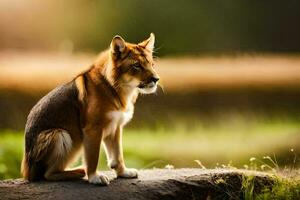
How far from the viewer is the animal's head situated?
572cm

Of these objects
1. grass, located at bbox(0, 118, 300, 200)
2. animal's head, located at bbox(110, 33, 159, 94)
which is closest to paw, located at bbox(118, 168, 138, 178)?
animal's head, located at bbox(110, 33, 159, 94)

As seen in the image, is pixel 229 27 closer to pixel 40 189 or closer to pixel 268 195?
pixel 268 195

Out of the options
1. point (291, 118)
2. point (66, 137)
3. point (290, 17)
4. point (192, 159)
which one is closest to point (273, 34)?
point (290, 17)

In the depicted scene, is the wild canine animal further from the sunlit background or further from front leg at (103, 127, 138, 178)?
the sunlit background

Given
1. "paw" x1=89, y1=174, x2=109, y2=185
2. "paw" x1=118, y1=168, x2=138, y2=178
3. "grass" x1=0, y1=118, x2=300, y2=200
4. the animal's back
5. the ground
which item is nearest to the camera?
the ground

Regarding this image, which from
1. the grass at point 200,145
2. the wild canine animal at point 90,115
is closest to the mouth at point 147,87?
the wild canine animal at point 90,115

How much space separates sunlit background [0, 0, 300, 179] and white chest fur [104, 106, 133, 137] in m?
1.82

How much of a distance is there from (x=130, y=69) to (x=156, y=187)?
90 cm

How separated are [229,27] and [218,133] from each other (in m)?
1.09

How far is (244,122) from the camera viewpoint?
25.4ft

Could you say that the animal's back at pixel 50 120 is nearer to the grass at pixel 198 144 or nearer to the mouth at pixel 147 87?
the mouth at pixel 147 87

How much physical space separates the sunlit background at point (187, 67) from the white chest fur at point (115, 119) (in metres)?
Result: 1.82

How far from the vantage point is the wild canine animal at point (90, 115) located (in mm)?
5684

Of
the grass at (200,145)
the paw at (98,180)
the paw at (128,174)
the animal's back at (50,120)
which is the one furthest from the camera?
the grass at (200,145)
